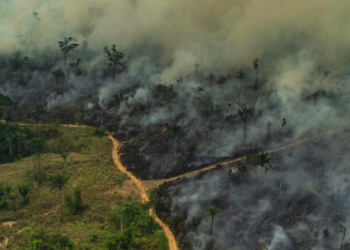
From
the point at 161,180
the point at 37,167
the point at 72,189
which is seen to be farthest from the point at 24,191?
the point at 161,180

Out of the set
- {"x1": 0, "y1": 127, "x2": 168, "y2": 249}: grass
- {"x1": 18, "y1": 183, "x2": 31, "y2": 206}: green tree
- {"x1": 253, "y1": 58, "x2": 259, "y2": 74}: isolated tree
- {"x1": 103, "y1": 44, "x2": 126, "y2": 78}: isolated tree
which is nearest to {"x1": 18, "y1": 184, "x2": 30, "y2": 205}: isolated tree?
{"x1": 18, "y1": 183, "x2": 31, "y2": 206}: green tree

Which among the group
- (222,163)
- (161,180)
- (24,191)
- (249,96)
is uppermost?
(249,96)

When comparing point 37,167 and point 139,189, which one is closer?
point 139,189

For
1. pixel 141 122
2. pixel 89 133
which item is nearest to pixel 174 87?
pixel 141 122

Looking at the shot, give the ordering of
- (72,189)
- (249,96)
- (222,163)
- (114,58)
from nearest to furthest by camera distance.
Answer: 1. (72,189)
2. (222,163)
3. (249,96)
4. (114,58)

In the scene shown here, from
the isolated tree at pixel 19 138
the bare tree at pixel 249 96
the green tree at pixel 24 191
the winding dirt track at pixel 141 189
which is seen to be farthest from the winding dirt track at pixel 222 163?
the isolated tree at pixel 19 138

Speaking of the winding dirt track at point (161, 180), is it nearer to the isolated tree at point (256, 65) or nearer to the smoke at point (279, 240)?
the smoke at point (279, 240)

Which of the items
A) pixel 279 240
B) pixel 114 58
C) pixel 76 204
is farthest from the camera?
pixel 114 58

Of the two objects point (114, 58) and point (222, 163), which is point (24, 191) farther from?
point (114, 58)

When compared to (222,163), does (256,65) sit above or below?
above
